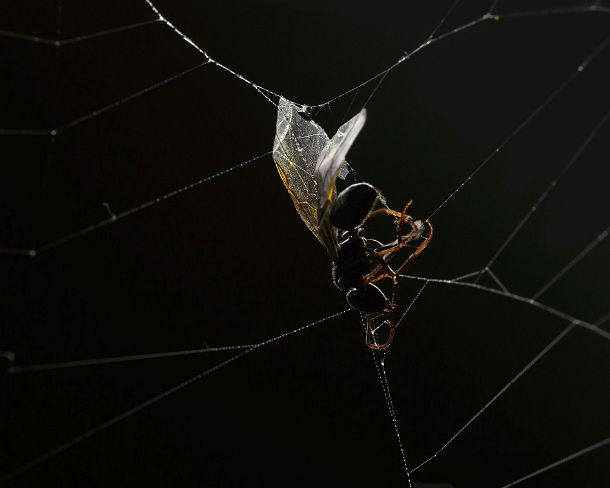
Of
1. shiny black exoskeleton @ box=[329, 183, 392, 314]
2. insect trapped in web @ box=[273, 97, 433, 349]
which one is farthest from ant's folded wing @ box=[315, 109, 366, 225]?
shiny black exoskeleton @ box=[329, 183, 392, 314]

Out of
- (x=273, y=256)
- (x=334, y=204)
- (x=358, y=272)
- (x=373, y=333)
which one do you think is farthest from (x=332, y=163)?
(x=273, y=256)

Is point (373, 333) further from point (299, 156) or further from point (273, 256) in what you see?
point (273, 256)

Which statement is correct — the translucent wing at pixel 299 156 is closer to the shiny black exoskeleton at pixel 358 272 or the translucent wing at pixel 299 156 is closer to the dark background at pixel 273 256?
the shiny black exoskeleton at pixel 358 272

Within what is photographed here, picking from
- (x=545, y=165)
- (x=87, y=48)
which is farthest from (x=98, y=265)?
(x=545, y=165)

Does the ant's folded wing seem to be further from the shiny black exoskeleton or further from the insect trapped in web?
the shiny black exoskeleton

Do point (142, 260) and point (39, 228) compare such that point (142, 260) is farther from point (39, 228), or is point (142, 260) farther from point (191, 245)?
point (39, 228)

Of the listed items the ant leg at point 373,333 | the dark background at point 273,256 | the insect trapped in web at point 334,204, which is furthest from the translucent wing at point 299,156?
the dark background at point 273,256

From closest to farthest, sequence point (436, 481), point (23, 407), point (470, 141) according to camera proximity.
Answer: point (23, 407) < point (436, 481) < point (470, 141)
